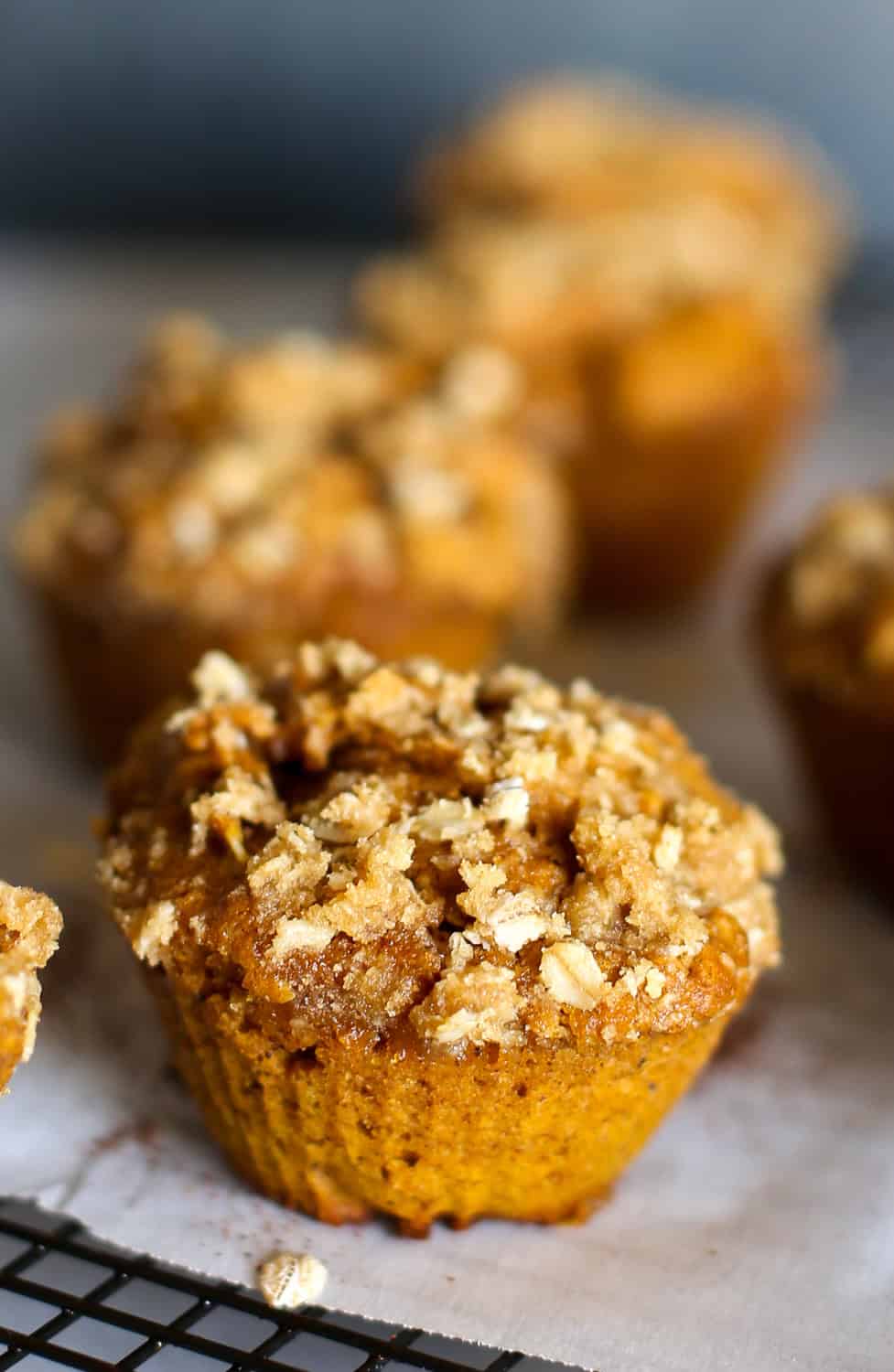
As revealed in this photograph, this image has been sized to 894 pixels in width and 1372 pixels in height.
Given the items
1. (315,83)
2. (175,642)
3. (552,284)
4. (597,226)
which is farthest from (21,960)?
(315,83)

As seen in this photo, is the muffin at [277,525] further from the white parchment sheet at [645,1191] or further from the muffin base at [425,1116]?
the muffin base at [425,1116]

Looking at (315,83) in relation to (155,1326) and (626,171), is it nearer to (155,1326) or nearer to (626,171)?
(626,171)

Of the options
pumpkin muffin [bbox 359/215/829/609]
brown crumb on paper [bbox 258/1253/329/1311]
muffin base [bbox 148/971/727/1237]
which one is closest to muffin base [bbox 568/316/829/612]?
pumpkin muffin [bbox 359/215/829/609]

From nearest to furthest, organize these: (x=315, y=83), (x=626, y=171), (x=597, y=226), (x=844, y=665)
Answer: (x=844, y=665)
(x=597, y=226)
(x=626, y=171)
(x=315, y=83)

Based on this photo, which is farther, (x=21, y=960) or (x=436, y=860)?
(x=436, y=860)

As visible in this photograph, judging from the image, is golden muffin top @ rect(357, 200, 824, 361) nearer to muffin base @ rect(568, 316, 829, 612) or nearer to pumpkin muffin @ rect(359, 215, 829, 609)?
pumpkin muffin @ rect(359, 215, 829, 609)

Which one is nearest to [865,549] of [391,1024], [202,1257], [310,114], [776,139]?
[391,1024]

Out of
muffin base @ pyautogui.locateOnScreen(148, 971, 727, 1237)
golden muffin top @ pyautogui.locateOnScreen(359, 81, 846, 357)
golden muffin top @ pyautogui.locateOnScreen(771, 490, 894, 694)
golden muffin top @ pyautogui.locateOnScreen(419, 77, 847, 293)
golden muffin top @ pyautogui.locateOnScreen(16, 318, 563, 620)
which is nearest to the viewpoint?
muffin base @ pyautogui.locateOnScreen(148, 971, 727, 1237)
